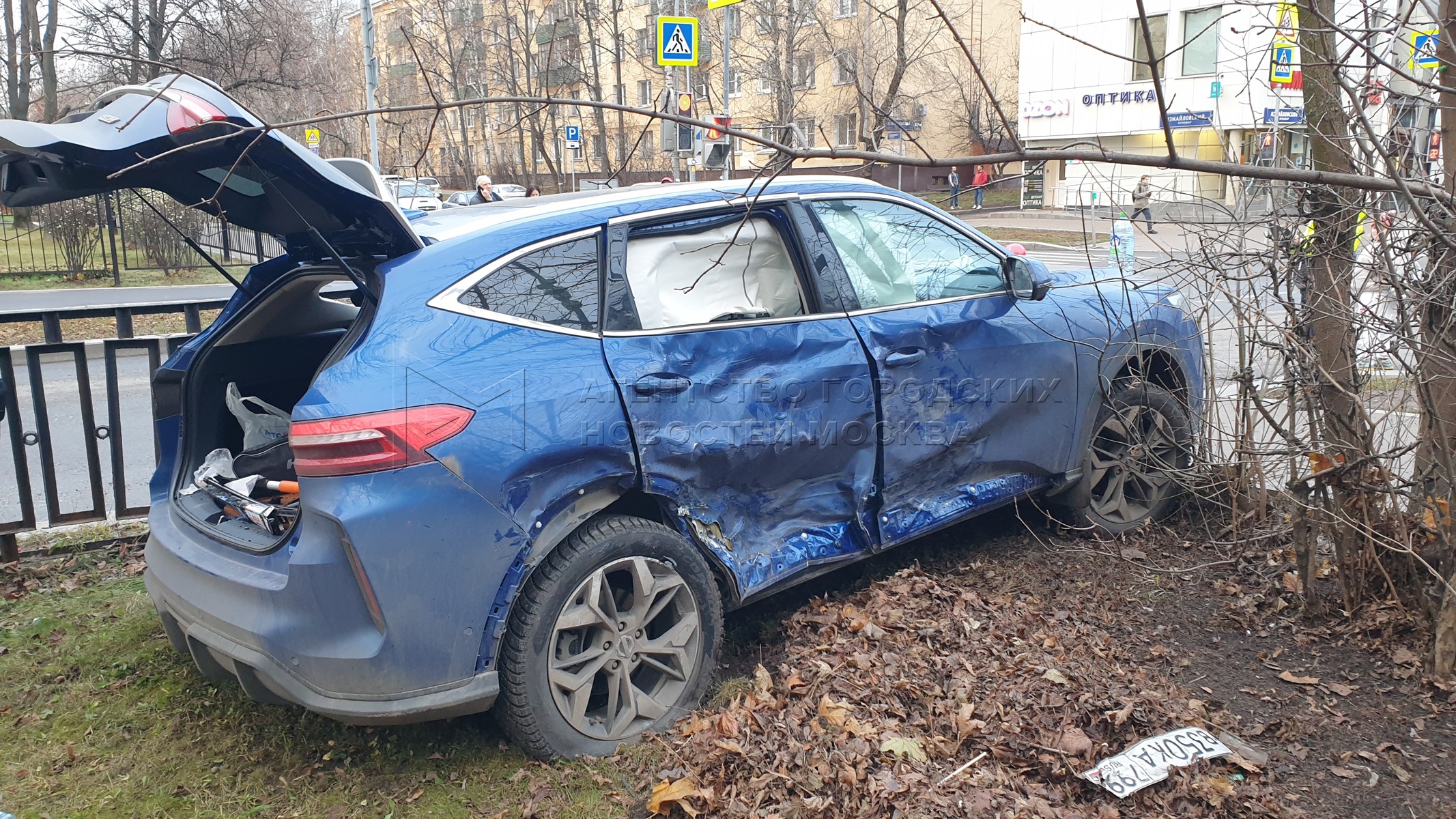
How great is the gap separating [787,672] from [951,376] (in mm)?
1422

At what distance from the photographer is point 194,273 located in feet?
65.2

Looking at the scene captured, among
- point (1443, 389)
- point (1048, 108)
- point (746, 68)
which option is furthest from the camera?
point (1048, 108)

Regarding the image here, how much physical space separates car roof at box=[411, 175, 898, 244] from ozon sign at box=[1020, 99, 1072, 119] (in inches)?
1535

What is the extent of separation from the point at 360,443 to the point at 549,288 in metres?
0.83

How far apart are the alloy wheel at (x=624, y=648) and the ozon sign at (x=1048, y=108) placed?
40257 mm

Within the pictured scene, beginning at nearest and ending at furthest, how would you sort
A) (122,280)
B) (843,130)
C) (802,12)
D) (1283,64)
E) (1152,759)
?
(1152,759), (1283,64), (122,280), (802,12), (843,130)

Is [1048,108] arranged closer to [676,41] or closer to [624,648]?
[676,41]

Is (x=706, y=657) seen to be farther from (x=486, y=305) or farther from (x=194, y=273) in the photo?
(x=194, y=273)

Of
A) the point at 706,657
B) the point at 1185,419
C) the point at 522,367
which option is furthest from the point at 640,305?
the point at 1185,419

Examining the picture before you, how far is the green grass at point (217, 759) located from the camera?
10.4 feet

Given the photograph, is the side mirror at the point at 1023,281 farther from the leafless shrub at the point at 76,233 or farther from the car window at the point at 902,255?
the leafless shrub at the point at 76,233

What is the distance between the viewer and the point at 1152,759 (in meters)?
2.84

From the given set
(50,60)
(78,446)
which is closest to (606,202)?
(78,446)

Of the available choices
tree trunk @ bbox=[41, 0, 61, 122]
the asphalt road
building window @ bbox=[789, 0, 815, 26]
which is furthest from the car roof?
building window @ bbox=[789, 0, 815, 26]
